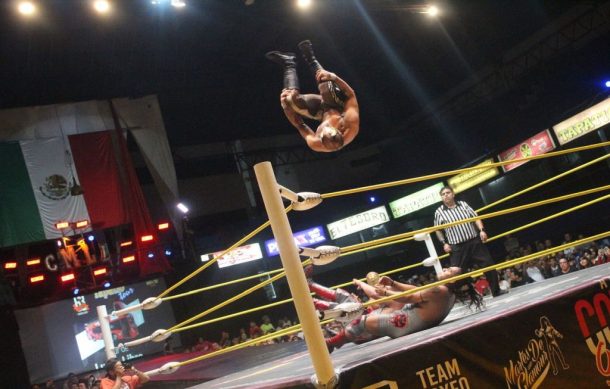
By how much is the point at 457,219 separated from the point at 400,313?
135 cm

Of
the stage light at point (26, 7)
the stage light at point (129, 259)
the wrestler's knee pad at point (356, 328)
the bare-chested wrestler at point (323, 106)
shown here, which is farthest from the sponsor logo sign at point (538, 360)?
the stage light at point (129, 259)

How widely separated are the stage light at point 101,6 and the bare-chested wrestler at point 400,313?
4.96 meters

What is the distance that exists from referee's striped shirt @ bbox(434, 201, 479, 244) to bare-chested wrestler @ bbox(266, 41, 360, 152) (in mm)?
1161

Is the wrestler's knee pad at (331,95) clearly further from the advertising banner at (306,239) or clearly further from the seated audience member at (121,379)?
the advertising banner at (306,239)

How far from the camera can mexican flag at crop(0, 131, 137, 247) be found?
807cm

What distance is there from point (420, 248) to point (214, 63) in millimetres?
7199

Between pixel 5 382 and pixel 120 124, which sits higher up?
pixel 120 124

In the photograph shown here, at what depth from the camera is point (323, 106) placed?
10.1 feet

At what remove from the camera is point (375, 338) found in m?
2.90

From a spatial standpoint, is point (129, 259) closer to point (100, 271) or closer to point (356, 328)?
point (100, 271)

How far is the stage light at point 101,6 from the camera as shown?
20.2 ft

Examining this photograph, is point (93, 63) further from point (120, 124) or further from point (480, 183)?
point (480, 183)

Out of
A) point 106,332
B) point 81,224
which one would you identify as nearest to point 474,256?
point 106,332

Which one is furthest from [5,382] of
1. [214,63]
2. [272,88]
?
[272,88]
